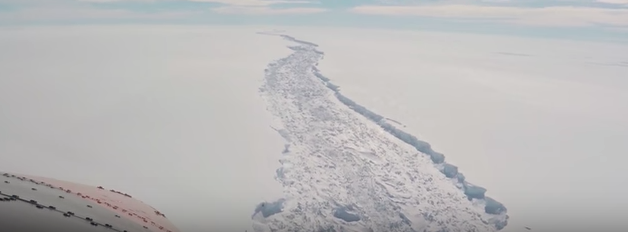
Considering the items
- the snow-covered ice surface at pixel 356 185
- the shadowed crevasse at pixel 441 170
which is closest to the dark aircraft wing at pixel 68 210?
the snow-covered ice surface at pixel 356 185

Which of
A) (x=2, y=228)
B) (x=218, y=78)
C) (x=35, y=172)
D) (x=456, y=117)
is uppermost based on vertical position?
(x=218, y=78)

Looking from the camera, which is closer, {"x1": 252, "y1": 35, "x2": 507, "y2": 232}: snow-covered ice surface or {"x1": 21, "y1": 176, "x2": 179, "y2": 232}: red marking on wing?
{"x1": 21, "y1": 176, "x2": 179, "y2": 232}: red marking on wing

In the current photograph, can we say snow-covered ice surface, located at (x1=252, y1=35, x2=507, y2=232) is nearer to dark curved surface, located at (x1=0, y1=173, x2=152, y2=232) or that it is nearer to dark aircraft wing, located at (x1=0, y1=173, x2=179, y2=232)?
dark aircraft wing, located at (x1=0, y1=173, x2=179, y2=232)

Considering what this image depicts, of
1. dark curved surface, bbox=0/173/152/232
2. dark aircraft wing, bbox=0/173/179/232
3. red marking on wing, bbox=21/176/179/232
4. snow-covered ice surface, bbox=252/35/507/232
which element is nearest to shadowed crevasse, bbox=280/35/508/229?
snow-covered ice surface, bbox=252/35/507/232

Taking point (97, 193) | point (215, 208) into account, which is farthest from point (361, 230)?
point (97, 193)

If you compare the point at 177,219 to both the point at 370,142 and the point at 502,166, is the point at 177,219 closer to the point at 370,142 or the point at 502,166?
the point at 370,142
